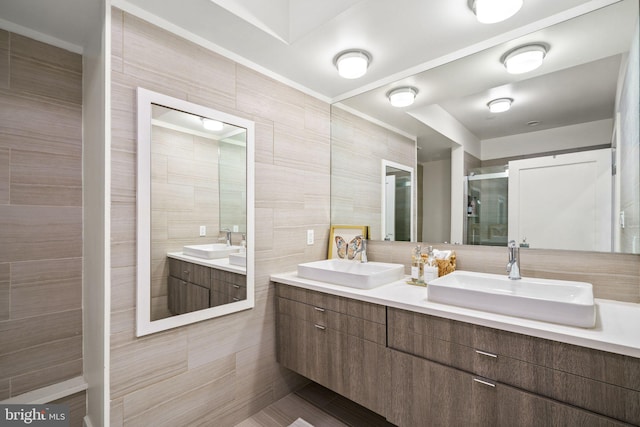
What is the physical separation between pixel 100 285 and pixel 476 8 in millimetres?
2230

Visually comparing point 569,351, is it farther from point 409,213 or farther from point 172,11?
point 172,11

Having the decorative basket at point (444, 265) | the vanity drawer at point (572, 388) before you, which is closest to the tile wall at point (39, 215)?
the decorative basket at point (444, 265)

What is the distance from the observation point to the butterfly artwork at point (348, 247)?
228 centimetres

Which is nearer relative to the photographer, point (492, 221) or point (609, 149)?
point (609, 149)

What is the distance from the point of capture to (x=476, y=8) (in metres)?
1.40

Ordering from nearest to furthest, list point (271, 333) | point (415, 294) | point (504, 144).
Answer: point (415, 294), point (504, 144), point (271, 333)

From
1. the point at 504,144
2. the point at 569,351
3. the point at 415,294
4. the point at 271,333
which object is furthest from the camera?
the point at 271,333

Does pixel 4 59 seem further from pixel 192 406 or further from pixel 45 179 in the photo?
pixel 192 406

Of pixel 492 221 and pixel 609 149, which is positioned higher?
pixel 609 149

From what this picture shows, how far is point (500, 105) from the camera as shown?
5.73ft

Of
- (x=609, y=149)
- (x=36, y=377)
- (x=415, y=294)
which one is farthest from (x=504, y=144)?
(x=36, y=377)

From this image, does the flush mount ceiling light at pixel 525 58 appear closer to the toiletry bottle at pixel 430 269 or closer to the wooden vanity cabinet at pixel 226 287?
the toiletry bottle at pixel 430 269

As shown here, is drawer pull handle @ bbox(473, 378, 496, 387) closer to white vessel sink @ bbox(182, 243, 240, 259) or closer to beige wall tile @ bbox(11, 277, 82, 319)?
white vessel sink @ bbox(182, 243, 240, 259)

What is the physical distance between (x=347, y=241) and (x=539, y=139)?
1392mm
